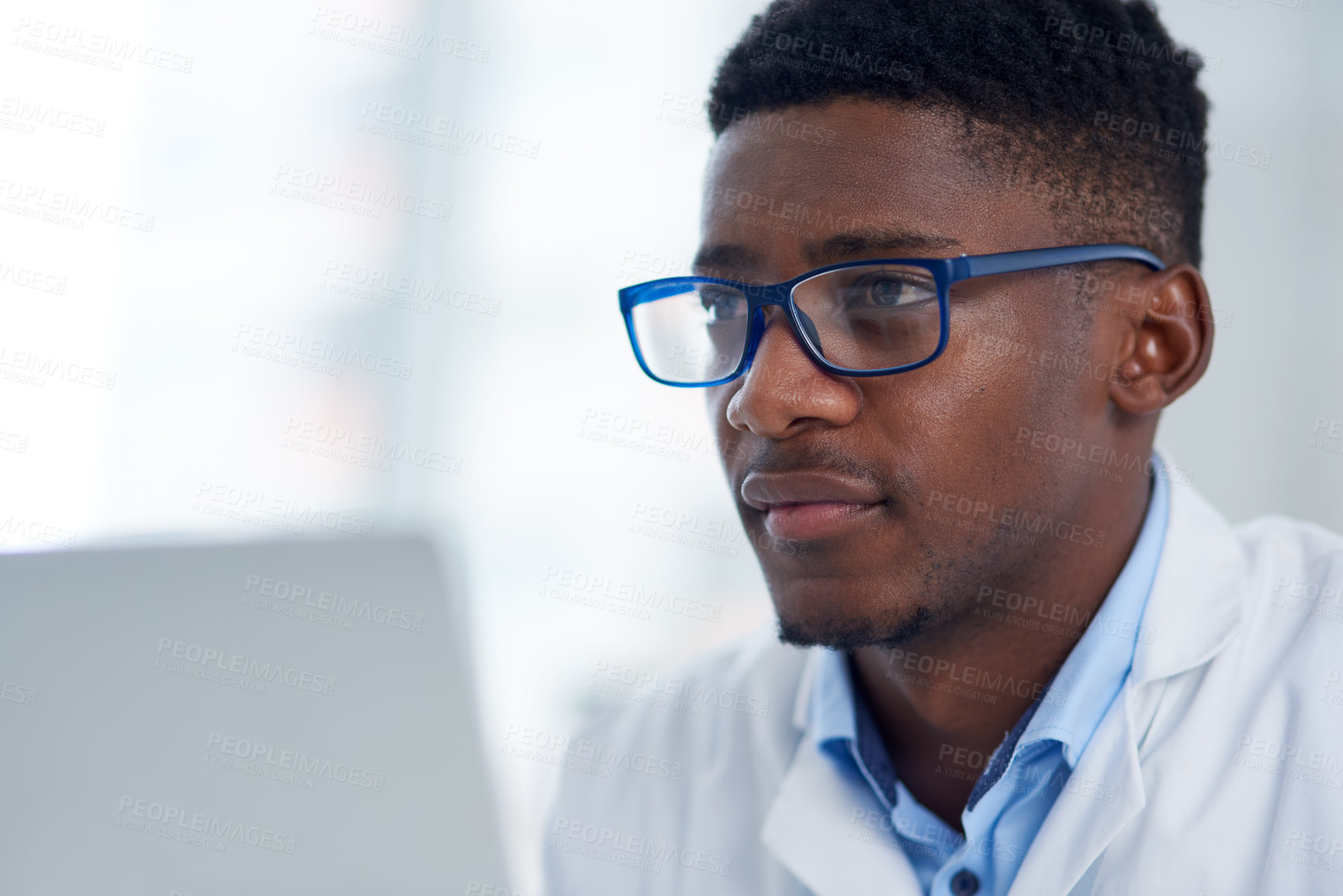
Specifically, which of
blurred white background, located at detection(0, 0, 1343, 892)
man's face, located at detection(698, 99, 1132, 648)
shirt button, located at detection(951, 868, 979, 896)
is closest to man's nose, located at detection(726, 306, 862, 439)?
man's face, located at detection(698, 99, 1132, 648)

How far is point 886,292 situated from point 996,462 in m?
0.23

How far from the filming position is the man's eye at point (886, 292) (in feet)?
3.59

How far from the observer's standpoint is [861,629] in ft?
3.71

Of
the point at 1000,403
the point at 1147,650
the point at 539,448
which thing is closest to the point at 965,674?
the point at 1147,650

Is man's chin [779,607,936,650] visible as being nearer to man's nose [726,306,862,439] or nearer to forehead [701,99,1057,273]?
man's nose [726,306,862,439]

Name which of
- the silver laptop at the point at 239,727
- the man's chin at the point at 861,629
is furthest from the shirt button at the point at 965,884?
the silver laptop at the point at 239,727

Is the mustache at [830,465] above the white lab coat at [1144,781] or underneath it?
above

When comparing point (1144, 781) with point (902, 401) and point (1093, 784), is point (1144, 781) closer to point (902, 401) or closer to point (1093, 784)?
point (1093, 784)

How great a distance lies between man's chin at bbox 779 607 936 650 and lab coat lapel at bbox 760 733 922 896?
257 mm

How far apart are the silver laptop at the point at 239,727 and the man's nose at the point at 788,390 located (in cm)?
44

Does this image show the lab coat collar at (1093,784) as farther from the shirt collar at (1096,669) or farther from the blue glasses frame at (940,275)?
the blue glasses frame at (940,275)

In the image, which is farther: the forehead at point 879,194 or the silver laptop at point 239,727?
the forehead at point 879,194

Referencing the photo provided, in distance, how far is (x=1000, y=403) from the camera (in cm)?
112

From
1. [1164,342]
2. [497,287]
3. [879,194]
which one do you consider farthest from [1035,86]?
[497,287]
